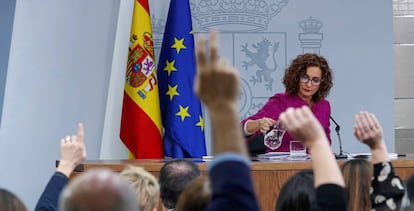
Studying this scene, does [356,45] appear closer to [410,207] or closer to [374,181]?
[374,181]

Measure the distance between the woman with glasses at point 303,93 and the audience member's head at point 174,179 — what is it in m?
1.78

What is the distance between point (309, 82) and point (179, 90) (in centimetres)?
123

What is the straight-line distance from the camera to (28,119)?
5.62 meters

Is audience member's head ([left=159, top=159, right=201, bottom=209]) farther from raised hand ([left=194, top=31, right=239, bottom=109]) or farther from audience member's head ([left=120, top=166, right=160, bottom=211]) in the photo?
raised hand ([left=194, top=31, right=239, bottom=109])

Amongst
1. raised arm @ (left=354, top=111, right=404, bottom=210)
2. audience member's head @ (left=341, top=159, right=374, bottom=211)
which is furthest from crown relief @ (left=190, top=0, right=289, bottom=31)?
raised arm @ (left=354, top=111, right=404, bottom=210)

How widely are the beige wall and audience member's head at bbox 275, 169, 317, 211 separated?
4311 millimetres

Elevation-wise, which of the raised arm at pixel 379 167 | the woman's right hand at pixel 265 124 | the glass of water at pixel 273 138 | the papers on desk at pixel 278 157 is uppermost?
the woman's right hand at pixel 265 124

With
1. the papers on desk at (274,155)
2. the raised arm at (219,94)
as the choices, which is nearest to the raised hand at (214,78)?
the raised arm at (219,94)

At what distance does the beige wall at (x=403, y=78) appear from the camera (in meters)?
6.05

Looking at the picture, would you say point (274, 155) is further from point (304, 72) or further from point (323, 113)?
point (304, 72)

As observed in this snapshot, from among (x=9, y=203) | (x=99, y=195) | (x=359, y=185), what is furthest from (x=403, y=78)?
(x=99, y=195)

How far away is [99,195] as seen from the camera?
131 cm

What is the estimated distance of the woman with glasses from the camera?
4.65 metres

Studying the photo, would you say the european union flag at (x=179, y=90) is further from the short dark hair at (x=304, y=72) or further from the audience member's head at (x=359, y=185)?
the audience member's head at (x=359, y=185)
